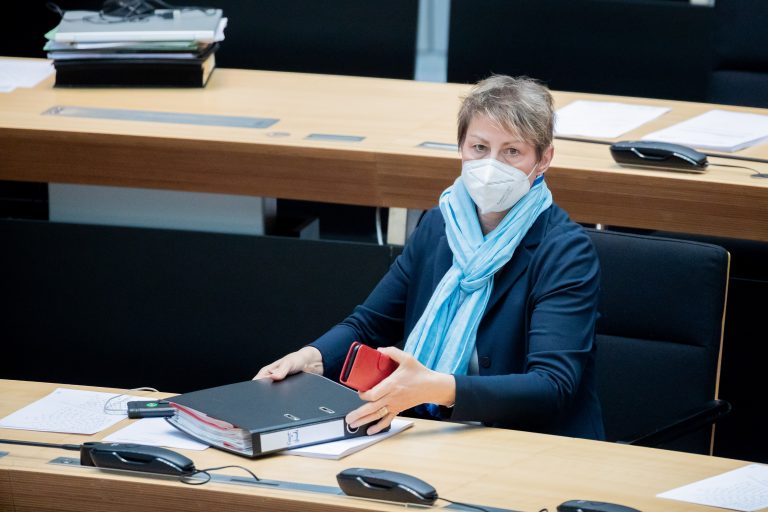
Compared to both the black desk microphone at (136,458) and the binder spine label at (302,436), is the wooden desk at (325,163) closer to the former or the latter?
the binder spine label at (302,436)

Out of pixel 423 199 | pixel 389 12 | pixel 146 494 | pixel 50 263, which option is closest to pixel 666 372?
pixel 423 199

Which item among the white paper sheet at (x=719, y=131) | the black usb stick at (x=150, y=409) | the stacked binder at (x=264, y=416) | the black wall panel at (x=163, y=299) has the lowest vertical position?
the black wall panel at (x=163, y=299)

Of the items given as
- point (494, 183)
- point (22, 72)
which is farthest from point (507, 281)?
point (22, 72)

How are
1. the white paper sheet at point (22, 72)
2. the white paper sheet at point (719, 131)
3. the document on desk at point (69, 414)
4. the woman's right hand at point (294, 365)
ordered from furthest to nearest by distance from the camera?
the white paper sheet at point (22, 72)
the white paper sheet at point (719, 131)
the woman's right hand at point (294, 365)
the document on desk at point (69, 414)

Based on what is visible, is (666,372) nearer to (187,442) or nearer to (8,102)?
(187,442)

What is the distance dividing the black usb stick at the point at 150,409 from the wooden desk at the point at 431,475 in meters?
0.08

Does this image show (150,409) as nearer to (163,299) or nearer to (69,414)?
(69,414)

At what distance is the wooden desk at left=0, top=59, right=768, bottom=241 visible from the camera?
8.66 feet

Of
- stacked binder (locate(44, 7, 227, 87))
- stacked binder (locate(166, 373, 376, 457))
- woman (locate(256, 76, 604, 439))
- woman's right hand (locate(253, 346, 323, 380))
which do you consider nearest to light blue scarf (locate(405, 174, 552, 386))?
woman (locate(256, 76, 604, 439))

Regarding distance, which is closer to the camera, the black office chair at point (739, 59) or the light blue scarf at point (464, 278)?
the light blue scarf at point (464, 278)

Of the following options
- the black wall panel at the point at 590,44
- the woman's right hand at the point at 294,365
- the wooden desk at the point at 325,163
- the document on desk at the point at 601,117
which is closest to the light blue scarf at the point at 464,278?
the woman's right hand at the point at 294,365

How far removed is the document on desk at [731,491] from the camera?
65.0 inches

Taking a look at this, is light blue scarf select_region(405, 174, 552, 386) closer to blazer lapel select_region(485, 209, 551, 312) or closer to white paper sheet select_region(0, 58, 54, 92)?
blazer lapel select_region(485, 209, 551, 312)

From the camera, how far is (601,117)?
3.16 metres
